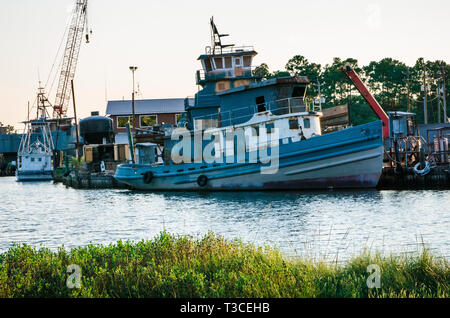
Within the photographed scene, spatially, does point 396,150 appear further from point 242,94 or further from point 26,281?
point 26,281

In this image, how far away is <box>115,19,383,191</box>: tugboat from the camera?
29906mm

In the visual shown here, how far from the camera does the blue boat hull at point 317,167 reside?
29297mm

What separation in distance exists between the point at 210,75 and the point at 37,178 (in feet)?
138

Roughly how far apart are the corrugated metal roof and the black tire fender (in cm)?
4392

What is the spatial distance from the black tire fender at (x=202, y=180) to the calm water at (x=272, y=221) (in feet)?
7.53

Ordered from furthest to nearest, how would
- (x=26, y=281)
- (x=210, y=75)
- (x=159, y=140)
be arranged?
(x=159, y=140) → (x=210, y=75) → (x=26, y=281)

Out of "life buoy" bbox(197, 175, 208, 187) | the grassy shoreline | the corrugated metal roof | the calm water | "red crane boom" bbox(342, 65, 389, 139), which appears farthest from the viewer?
the corrugated metal roof

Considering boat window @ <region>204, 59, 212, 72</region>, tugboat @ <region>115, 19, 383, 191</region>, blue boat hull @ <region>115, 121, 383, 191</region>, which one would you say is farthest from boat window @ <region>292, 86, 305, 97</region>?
boat window @ <region>204, 59, 212, 72</region>

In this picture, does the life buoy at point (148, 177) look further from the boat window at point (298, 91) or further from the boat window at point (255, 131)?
the boat window at point (298, 91)

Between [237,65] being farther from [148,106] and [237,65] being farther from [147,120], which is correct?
[148,106]

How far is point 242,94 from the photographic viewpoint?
35.1m

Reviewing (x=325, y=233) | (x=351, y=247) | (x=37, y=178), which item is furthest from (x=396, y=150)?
(x=37, y=178)

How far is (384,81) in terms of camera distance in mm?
84562

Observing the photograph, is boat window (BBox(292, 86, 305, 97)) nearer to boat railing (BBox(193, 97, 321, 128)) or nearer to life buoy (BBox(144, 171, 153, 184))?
boat railing (BBox(193, 97, 321, 128))
